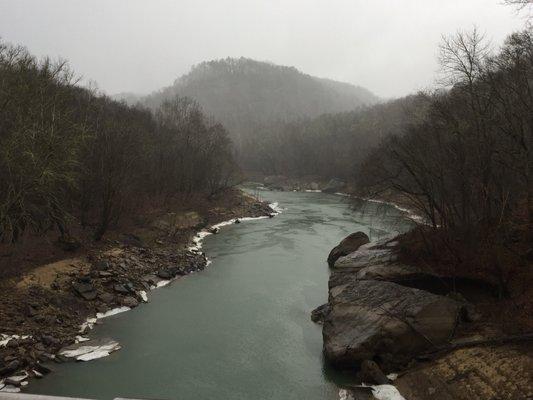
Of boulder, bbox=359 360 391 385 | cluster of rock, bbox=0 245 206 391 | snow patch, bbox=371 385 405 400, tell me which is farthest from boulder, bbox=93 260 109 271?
snow patch, bbox=371 385 405 400

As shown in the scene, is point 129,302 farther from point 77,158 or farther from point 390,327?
point 390,327

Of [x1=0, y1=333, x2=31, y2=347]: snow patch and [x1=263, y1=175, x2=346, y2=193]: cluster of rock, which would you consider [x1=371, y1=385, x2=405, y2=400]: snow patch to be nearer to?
[x1=0, y1=333, x2=31, y2=347]: snow patch

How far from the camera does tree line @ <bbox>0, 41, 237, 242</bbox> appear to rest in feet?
55.2

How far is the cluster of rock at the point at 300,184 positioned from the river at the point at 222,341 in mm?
57840

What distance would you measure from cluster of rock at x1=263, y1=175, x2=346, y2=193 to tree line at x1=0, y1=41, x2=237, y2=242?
3177cm

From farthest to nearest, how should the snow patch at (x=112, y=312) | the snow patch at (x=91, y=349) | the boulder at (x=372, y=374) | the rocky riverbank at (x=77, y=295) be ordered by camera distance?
the snow patch at (x=112, y=312) < the snow patch at (x=91, y=349) < the rocky riverbank at (x=77, y=295) < the boulder at (x=372, y=374)

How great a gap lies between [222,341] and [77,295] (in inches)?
315

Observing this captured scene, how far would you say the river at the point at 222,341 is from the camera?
13859 mm

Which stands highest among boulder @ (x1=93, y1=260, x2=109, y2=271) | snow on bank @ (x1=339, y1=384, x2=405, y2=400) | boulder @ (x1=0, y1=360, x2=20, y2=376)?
boulder @ (x1=93, y1=260, x2=109, y2=271)

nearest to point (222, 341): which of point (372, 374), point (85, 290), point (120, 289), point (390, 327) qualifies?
point (372, 374)

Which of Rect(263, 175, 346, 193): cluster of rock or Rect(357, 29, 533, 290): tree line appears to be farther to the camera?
Rect(263, 175, 346, 193): cluster of rock

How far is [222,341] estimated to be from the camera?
17.3m

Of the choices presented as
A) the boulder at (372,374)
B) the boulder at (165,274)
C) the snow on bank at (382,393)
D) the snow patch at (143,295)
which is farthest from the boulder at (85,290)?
the boulder at (372,374)

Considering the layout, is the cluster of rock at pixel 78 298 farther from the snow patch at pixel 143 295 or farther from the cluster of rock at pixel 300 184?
the cluster of rock at pixel 300 184
